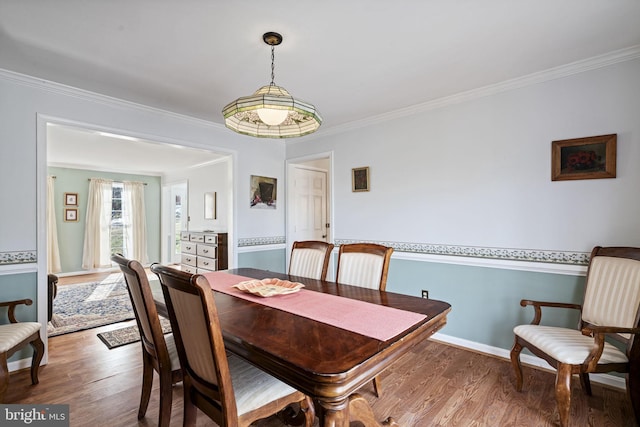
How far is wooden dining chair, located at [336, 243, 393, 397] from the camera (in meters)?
2.14

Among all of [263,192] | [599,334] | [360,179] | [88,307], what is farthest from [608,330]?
[88,307]

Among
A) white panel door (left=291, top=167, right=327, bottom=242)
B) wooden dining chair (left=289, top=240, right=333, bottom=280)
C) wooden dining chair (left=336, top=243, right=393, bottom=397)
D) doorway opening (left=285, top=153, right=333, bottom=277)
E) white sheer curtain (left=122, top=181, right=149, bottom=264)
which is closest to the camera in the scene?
wooden dining chair (left=336, top=243, right=393, bottom=397)

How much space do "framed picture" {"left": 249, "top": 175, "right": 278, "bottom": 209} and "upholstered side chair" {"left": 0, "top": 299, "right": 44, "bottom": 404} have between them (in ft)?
7.80

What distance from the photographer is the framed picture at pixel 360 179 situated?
3592 millimetres

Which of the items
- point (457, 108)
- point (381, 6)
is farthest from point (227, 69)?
point (457, 108)

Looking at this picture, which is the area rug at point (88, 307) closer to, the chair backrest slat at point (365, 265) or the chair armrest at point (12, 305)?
the chair armrest at point (12, 305)

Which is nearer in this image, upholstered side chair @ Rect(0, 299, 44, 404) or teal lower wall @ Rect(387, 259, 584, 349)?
upholstered side chair @ Rect(0, 299, 44, 404)

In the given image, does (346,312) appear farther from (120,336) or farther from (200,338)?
(120,336)

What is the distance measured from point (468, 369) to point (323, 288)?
1441mm

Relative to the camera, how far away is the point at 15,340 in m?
2.02

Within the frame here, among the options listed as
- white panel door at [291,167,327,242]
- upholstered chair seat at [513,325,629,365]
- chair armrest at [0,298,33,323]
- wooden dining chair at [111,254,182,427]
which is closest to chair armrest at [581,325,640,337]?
upholstered chair seat at [513,325,629,365]

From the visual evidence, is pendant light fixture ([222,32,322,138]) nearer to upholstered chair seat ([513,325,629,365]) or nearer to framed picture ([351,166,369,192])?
framed picture ([351,166,369,192])

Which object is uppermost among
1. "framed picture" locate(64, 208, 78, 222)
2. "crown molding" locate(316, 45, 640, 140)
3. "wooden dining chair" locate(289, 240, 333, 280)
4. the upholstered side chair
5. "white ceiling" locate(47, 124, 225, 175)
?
"crown molding" locate(316, 45, 640, 140)

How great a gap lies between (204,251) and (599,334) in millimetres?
5104
